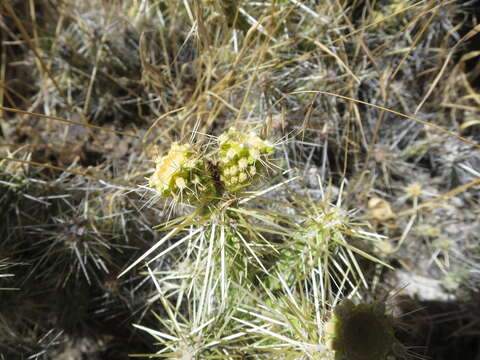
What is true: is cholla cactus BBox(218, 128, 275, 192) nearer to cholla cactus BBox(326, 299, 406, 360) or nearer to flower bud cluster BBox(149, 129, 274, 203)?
flower bud cluster BBox(149, 129, 274, 203)

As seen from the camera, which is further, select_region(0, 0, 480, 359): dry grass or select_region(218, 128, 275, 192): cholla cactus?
select_region(0, 0, 480, 359): dry grass

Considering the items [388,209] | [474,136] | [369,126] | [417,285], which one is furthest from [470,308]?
[369,126]

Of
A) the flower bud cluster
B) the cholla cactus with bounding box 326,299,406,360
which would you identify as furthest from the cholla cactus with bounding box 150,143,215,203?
the cholla cactus with bounding box 326,299,406,360

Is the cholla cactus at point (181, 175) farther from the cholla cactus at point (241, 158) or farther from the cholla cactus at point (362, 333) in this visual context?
the cholla cactus at point (362, 333)

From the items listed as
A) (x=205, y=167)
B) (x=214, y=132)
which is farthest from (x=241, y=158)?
(x=214, y=132)

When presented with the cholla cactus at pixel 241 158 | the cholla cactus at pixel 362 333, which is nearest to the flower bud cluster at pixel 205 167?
the cholla cactus at pixel 241 158
